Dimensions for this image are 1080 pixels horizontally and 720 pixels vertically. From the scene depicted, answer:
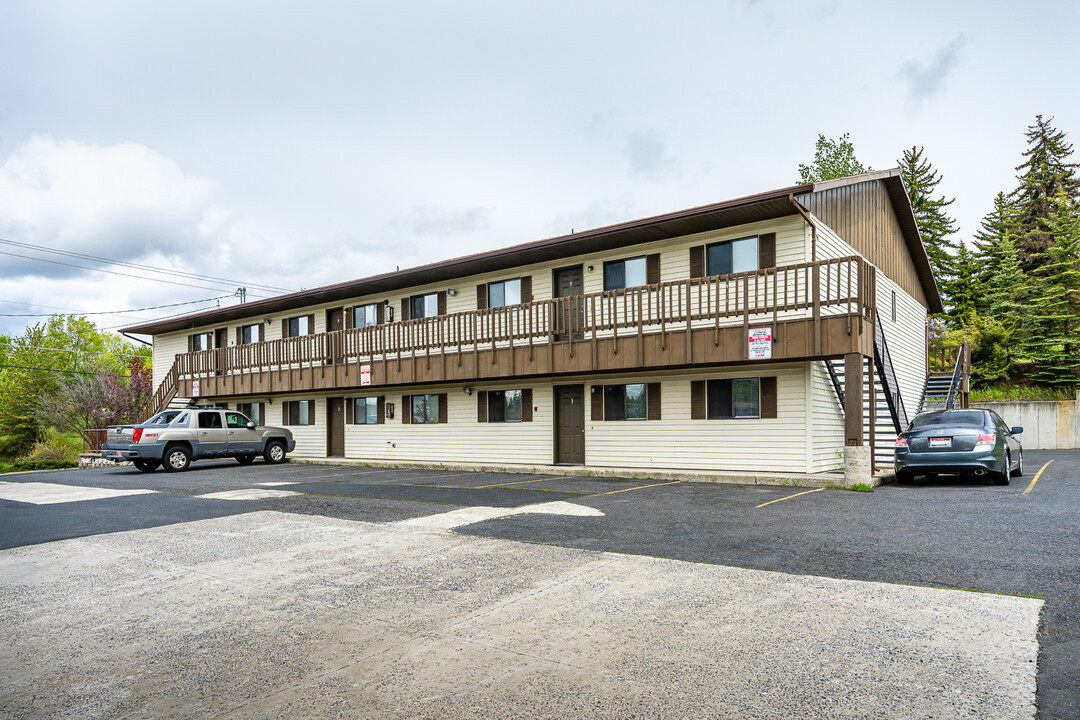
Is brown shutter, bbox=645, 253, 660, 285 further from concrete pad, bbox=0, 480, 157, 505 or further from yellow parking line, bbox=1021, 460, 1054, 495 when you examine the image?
concrete pad, bbox=0, 480, 157, 505

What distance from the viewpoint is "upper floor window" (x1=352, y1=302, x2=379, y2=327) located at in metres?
24.3

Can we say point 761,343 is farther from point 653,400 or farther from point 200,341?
point 200,341

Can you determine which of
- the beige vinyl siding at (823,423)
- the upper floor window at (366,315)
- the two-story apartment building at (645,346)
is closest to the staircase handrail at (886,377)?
the two-story apartment building at (645,346)

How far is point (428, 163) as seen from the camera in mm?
23984

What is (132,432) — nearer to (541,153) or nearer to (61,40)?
(61,40)

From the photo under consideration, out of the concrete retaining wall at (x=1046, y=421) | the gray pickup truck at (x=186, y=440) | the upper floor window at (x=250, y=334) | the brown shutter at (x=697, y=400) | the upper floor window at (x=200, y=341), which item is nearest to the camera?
the brown shutter at (x=697, y=400)

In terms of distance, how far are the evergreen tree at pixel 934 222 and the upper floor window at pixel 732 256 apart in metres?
25.2

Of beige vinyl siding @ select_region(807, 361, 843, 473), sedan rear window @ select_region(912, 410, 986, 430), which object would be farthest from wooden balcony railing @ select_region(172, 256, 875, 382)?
sedan rear window @ select_region(912, 410, 986, 430)

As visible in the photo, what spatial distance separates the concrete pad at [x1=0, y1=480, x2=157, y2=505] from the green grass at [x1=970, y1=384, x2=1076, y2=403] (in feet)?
93.1

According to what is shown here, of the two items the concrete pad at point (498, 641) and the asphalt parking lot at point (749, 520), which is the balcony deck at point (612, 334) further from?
the concrete pad at point (498, 641)

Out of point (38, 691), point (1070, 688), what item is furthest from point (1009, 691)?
point (38, 691)

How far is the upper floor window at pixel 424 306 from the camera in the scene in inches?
883

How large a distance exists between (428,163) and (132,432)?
12602mm

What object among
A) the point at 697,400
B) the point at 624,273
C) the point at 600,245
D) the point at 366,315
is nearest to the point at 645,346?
the point at 697,400
